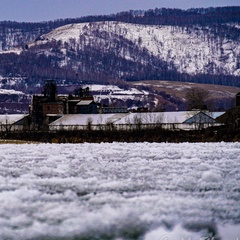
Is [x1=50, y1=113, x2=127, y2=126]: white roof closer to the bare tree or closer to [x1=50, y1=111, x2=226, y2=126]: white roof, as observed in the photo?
[x1=50, y1=111, x2=226, y2=126]: white roof

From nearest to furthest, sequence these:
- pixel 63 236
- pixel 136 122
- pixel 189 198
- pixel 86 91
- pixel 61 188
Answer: pixel 63 236, pixel 189 198, pixel 61 188, pixel 136 122, pixel 86 91

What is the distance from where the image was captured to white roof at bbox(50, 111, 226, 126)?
7550 cm

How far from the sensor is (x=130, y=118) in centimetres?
7938

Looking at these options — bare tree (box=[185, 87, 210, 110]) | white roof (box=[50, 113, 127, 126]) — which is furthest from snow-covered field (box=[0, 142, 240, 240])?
bare tree (box=[185, 87, 210, 110])

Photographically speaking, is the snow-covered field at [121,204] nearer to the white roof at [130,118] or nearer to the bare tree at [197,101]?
the white roof at [130,118]

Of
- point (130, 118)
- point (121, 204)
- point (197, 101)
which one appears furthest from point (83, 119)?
point (121, 204)

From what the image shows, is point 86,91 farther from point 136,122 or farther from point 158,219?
point 158,219

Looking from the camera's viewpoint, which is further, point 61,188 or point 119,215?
point 61,188

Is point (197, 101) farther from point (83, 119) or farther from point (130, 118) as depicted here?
point (83, 119)

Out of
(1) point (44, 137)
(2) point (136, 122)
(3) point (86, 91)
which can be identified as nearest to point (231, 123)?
(2) point (136, 122)

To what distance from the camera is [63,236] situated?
1118 centimetres

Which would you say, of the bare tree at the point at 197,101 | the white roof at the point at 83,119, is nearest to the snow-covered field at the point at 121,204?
the white roof at the point at 83,119

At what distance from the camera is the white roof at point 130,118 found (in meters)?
75.5

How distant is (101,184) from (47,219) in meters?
4.37
